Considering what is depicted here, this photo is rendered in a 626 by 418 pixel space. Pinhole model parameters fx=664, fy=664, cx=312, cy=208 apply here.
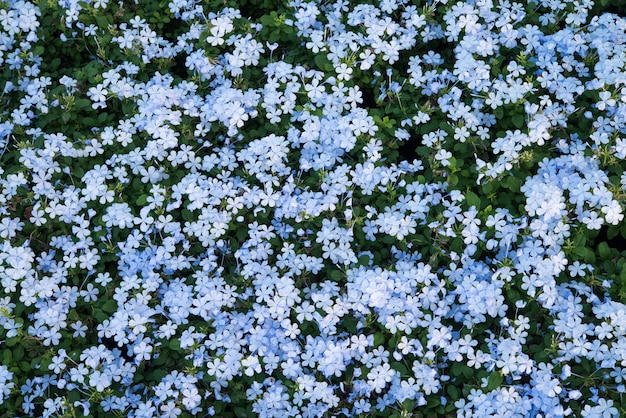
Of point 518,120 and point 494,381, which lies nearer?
point 494,381

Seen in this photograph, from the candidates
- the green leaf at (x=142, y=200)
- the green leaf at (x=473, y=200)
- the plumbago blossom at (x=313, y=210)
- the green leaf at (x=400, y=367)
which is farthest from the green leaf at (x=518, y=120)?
the green leaf at (x=142, y=200)

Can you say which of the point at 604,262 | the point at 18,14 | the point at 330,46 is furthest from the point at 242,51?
the point at 604,262

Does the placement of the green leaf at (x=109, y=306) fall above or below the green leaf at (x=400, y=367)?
above

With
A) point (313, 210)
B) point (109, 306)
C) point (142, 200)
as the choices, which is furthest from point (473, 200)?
point (109, 306)

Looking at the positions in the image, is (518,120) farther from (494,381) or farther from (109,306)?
(109,306)

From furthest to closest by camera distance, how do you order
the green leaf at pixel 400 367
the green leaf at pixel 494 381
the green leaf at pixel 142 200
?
1. the green leaf at pixel 142 200
2. the green leaf at pixel 400 367
3. the green leaf at pixel 494 381

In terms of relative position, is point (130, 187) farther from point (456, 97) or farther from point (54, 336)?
point (456, 97)

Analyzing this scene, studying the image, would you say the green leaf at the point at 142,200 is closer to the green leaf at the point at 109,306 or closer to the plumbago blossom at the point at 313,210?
the plumbago blossom at the point at 313,210

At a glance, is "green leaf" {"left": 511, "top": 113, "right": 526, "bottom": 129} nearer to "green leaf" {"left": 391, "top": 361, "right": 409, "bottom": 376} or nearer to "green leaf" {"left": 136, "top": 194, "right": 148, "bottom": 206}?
"green leaf" {"left": 391, "top": 361, "right": 409, "bottom": 376}

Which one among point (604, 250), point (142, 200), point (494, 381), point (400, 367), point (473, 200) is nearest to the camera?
point (494, 381)
